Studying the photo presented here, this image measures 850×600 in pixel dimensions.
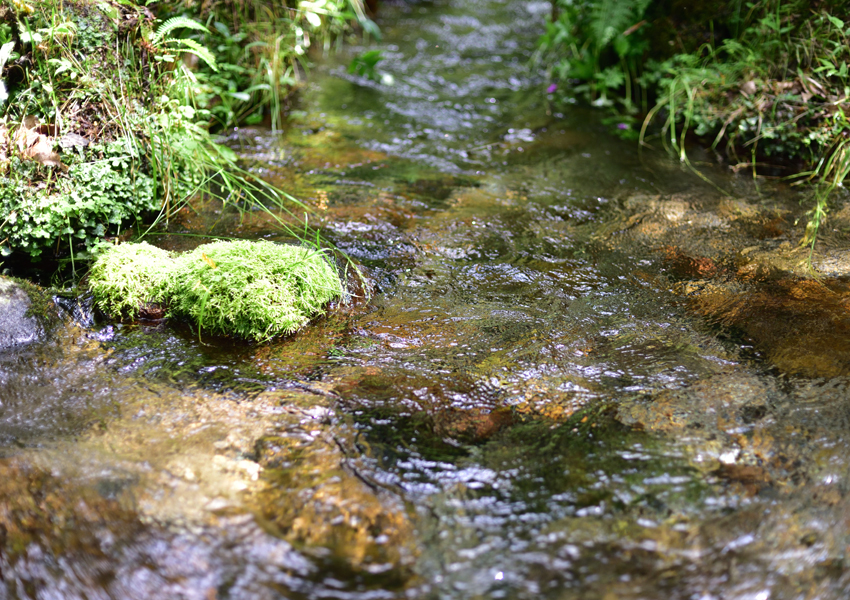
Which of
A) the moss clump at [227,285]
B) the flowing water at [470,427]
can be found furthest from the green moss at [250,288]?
the flowing water at [470,427]

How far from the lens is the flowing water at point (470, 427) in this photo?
2.07 m

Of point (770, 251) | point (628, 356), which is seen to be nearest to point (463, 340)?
point (628, 356)

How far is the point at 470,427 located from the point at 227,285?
1.50 meters

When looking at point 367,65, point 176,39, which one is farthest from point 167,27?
point 367,65

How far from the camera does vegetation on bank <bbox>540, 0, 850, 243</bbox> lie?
4945mm

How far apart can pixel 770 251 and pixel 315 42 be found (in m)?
6.34

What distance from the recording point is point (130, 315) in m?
3.27

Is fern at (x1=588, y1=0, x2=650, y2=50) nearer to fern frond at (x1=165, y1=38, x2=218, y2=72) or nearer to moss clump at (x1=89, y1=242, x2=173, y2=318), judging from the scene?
fern frond at (x1=165, y1=38, x2=218, y2=72)

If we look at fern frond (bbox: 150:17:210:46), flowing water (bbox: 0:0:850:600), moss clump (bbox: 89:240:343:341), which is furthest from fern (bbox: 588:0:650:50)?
moss clump (bbox: 89:240:343:341)

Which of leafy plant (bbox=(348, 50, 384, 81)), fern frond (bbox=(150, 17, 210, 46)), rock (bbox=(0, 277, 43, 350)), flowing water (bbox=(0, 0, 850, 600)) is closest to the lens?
flowing water (bbox=(0, 0, 850, 600))

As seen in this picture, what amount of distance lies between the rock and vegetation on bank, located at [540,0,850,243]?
16.1ft

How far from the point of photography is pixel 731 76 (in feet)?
18.2

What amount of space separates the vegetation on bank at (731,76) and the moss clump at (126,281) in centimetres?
433

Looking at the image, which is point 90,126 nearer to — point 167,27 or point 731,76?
point 167,27
